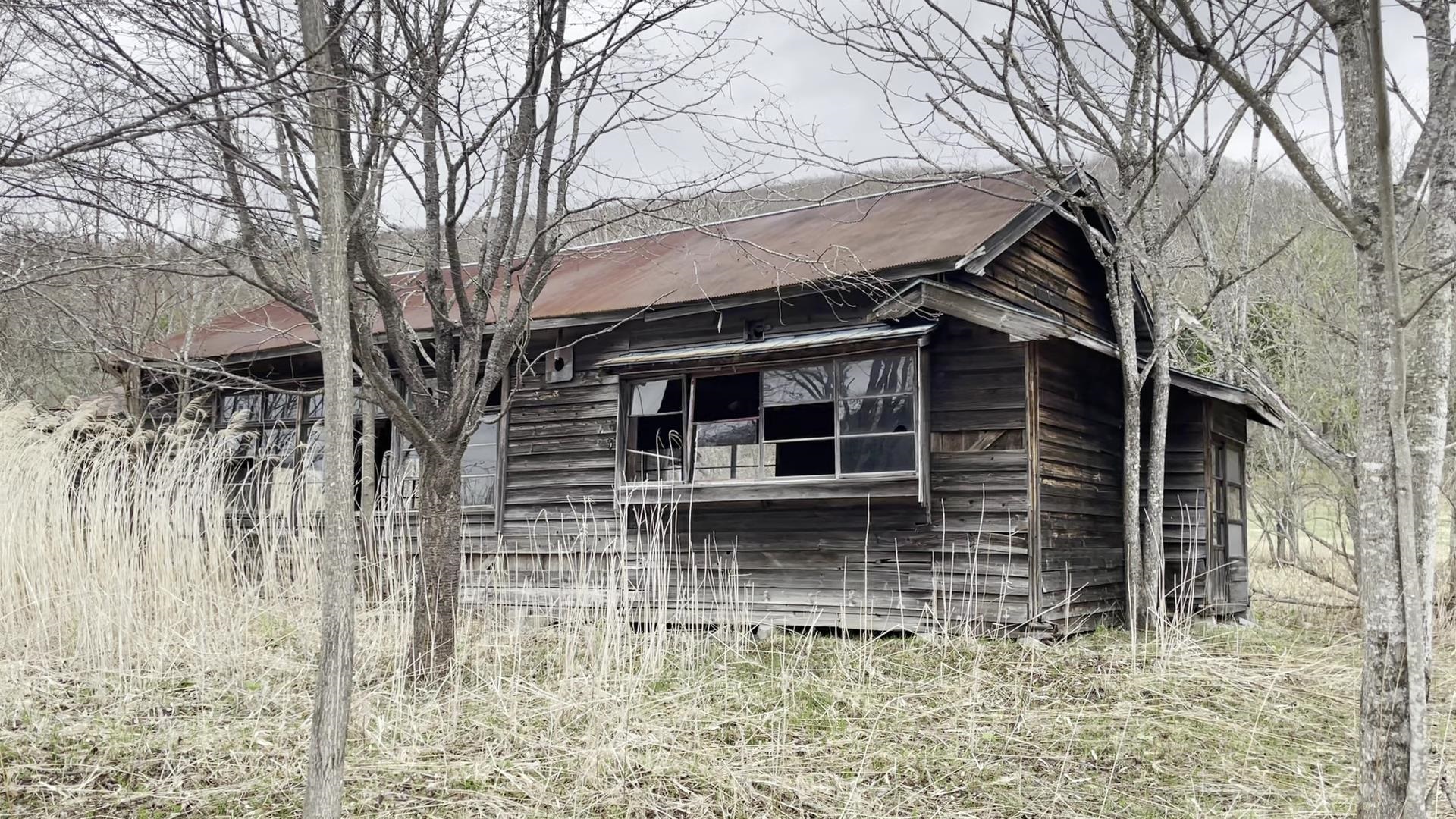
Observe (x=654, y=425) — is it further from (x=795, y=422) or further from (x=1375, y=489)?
(x=1375, y=489)

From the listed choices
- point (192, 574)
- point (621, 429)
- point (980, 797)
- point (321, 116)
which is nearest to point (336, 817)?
A: point (321, 116)

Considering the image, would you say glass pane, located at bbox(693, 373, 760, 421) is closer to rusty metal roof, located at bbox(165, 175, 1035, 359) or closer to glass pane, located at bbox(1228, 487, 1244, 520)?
rusty metal roof, located at bbox(165, 175, 1035, 359)

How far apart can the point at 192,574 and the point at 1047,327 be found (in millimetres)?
5995

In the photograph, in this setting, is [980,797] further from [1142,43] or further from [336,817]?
[1142,43]

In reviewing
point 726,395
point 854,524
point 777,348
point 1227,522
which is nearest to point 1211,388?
point 1227,522

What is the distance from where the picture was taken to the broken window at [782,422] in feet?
28.3

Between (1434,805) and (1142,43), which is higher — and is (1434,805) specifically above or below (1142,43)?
below

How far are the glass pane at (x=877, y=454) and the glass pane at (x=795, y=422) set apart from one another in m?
0.41

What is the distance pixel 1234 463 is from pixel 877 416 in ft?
17.5

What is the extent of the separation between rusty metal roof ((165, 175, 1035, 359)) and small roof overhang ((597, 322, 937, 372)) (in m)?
0.46

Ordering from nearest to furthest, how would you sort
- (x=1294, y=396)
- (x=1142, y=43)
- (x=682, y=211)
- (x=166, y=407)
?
(x=682, y=211) < (x=1142, y=43) < (x=166, y=407) < (x=1294, y=396)

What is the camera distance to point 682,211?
7176 millimetres

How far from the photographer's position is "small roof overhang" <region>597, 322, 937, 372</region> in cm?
835

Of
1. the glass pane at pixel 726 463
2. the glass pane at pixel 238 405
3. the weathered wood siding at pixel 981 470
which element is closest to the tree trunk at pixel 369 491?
the glass pane at pixel 726 463
